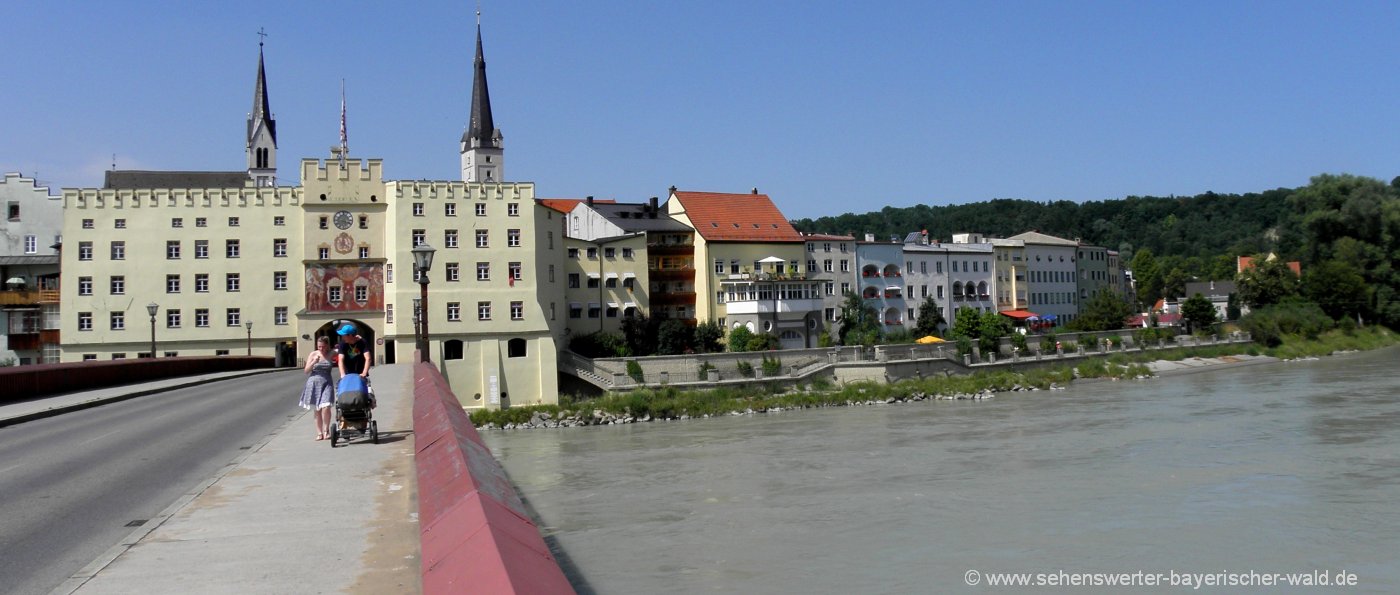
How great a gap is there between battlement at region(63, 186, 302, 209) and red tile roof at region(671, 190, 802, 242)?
82.2 ft

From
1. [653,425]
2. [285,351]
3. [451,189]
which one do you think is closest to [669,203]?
[451,189]

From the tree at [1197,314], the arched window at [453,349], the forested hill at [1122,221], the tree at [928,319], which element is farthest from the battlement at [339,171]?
the forested hill at [1122,221]

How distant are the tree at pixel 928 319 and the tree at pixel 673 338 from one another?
768 inches

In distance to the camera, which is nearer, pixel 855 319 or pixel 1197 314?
pixel 855 319

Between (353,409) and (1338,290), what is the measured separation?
77331 millimetres

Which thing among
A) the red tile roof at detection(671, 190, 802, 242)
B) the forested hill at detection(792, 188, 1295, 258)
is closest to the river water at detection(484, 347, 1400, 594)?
the red tile roof at detection(671, 190, 802, 242)

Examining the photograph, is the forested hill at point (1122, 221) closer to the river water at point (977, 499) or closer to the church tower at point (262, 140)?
the church tower at point (262, 140)

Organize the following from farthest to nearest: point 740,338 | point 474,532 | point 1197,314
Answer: point 1197,314 → point 740,338 → point 474,532

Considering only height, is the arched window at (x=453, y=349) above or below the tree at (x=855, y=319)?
below

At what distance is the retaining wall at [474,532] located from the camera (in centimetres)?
464

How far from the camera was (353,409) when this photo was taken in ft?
40.8

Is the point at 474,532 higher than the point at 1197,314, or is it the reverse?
the point at 1197,314

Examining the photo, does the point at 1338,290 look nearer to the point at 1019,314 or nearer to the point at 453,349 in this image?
the point at 1019,314

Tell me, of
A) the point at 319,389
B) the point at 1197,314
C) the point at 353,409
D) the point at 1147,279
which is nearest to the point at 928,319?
the point at 1197,314
